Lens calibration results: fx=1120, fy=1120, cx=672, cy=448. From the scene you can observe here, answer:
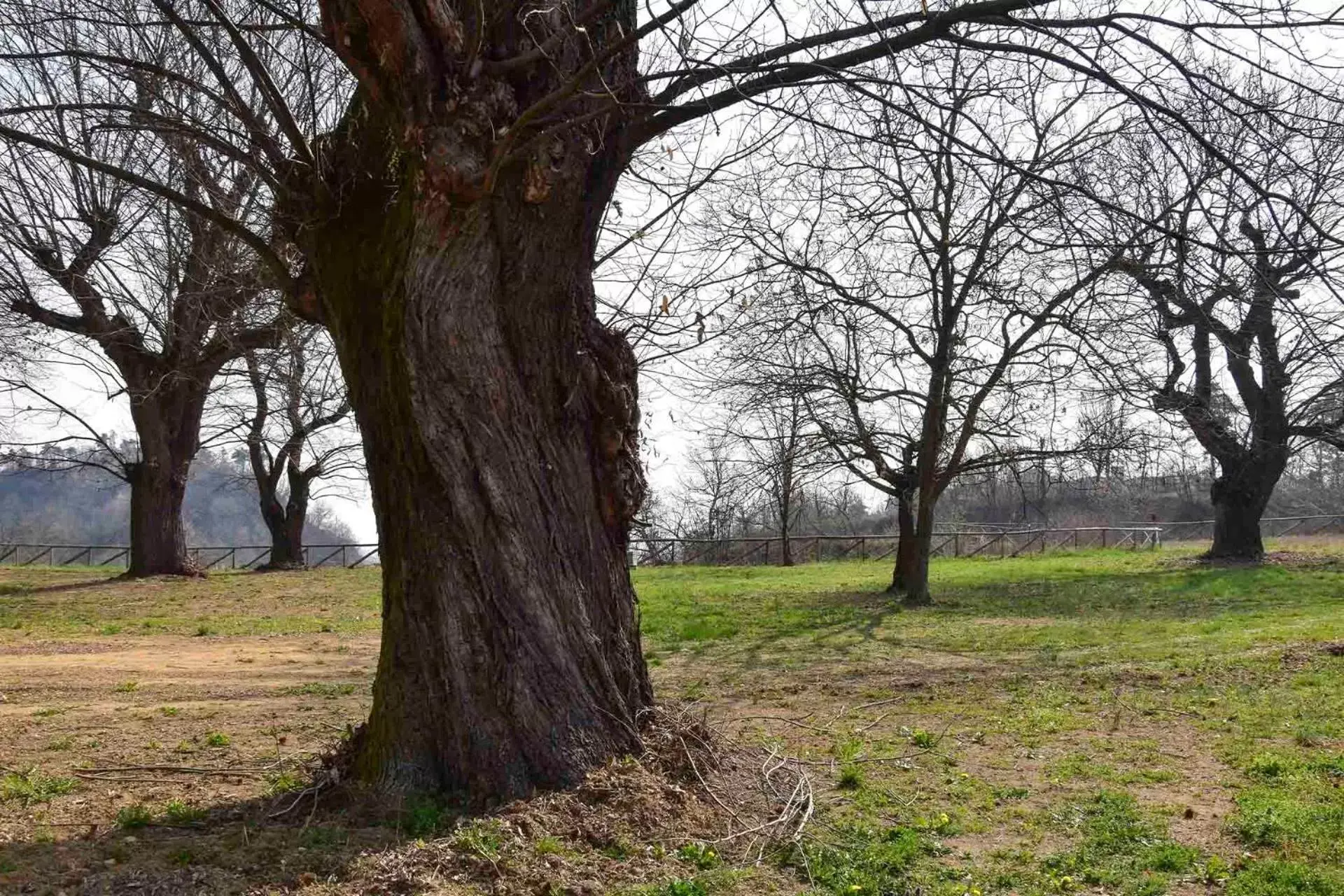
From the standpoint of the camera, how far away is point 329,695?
8523 millimetres

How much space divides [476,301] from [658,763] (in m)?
2.25

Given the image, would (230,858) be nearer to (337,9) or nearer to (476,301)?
(476,301)

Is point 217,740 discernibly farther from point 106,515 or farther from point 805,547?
point 106,515

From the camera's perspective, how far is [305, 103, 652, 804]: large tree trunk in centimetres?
478

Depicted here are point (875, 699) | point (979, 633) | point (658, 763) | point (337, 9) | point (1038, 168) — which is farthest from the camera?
point (979, 633)

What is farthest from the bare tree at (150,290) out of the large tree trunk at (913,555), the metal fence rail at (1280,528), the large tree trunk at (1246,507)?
the metal fence rail at (1280,528)

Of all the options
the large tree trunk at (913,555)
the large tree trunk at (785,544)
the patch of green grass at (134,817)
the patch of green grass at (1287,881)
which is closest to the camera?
the patch of green grass at (1287,881)

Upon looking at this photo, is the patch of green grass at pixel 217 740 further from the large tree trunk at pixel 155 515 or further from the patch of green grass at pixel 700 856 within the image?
the large tree trunk at pixel 155 515

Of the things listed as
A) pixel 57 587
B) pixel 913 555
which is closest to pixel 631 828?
pixel 913 555

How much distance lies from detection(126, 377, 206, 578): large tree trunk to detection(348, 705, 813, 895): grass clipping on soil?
17496 millimetres

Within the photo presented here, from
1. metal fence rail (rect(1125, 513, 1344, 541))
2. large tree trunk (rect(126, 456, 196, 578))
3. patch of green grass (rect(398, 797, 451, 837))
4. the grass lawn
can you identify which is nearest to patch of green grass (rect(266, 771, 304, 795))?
the grass lawn

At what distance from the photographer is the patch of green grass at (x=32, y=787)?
16.4 feet

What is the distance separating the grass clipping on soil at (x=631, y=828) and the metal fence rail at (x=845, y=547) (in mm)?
24488

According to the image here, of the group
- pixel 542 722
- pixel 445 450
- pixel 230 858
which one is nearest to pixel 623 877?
pixel 542 722
